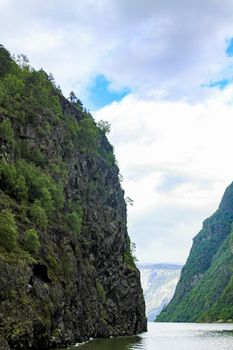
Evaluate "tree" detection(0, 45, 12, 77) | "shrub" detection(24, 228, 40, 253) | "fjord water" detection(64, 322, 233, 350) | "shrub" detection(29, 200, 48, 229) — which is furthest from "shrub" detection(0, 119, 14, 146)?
"tree" detection(0, 45, 12, 77)

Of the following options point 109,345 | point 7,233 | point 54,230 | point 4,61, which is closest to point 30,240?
point 7,233

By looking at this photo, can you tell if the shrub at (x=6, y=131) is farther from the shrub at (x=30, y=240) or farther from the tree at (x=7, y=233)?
the tree at (x=7, y=233)

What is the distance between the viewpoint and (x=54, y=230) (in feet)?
282

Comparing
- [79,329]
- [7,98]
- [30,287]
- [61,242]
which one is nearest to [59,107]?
[7,98]

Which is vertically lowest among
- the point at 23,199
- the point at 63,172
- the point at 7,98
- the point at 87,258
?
the point at 87,258

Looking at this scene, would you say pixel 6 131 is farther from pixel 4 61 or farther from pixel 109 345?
pixel 4 61

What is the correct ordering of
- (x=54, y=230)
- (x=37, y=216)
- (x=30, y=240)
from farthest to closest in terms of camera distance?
(x=54, y=230) → (x=37, y=216) → (x=30, y=240)

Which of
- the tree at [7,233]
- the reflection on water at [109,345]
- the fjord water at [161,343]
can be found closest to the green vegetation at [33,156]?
the tree at [7,233]

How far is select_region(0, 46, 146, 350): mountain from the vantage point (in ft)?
204

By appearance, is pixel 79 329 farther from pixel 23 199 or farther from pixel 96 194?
pixel 96 194

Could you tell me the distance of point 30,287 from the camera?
6312 centimetres

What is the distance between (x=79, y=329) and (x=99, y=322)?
16.6 metres

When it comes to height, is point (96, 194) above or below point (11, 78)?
below

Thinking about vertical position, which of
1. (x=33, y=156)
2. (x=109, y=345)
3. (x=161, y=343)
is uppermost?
(x=33, y=156)
